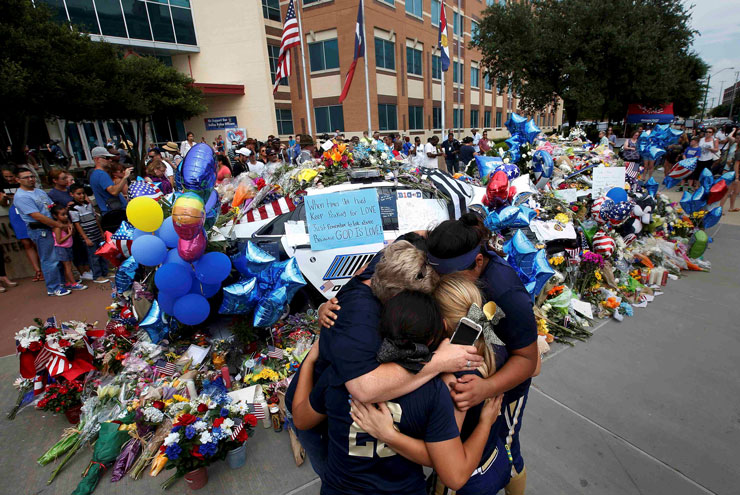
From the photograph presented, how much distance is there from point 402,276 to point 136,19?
2225 cm

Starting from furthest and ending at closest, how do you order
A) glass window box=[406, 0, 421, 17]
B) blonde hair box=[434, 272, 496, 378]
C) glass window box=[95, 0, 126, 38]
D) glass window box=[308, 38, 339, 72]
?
glass window box=[406, 0, 421, 17]
glass window box=[308, 38, 339, 72]
glass window box=[95, 0, 126, 38]
blonde hair box=[434, 272, 496, 378]

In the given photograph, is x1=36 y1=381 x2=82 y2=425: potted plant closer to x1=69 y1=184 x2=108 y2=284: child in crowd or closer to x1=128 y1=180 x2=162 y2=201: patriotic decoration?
x1=128 y1=180 x2=162 y2=201: patriotic decoration

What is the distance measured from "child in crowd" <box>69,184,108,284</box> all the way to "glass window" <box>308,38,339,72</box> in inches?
796

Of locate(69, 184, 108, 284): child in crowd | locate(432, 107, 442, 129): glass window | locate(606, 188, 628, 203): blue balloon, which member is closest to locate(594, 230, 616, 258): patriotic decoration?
locate(606, 188, 628, 203): blue balloon

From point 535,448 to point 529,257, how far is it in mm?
1571

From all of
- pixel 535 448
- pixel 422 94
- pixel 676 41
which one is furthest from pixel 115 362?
pixel 422 94

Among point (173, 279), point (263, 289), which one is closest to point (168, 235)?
point (173, 279)

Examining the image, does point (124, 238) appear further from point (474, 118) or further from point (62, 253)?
point (474, 118)

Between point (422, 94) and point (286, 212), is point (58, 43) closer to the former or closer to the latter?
point (286, 212)

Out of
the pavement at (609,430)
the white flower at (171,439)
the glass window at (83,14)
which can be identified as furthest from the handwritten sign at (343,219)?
the glass window at (83,14)

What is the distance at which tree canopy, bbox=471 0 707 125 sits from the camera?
1547cm

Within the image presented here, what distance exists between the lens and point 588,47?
15742 mm

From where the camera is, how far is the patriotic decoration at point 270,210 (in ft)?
12.5

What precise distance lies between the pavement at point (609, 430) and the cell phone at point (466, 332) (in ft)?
5.64
